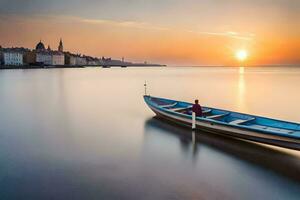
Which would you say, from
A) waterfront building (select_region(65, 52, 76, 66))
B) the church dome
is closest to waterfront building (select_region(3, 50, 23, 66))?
the church dome

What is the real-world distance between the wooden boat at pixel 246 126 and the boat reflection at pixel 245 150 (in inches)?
14.0

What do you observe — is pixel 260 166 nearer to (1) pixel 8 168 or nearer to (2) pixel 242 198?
(2) pixel 242 198

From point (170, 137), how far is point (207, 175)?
405 centimetres

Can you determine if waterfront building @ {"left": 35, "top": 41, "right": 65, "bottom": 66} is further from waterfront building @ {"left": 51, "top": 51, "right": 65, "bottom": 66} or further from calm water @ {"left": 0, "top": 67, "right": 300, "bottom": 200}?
calm water @ {"left": 0, "top": 67, "right": 300, "bottom": 200}

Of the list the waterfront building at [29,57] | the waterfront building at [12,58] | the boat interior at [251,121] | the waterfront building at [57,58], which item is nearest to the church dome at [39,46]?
the waterfront building at [57,58]

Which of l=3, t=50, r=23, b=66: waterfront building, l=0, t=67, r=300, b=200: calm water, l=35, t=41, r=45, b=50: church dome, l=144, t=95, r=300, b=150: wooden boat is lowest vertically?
l=0, t=67, r=300, b=200: calm water

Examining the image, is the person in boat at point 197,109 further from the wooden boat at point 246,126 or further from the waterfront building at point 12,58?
the waterfront building at point 12,58

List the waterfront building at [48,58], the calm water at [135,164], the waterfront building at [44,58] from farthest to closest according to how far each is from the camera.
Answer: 1. the waterfront building at [48,58]
2. the waterfront building at [44,58]
3. the calm water at [135,164]

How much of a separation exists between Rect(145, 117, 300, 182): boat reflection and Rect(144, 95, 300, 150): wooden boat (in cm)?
36

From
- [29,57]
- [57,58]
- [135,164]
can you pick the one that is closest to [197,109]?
[135,164]

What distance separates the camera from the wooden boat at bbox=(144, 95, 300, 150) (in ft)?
27.9

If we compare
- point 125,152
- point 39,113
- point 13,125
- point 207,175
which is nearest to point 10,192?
point 125,152

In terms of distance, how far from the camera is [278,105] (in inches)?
845

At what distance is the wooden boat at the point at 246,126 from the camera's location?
8.51 meters
